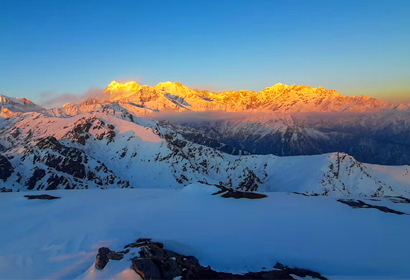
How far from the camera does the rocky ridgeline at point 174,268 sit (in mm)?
14562

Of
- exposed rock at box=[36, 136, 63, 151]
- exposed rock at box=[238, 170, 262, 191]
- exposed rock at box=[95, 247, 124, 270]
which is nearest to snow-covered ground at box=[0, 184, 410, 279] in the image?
exposed rock at box=[95, 247, 124, 270]

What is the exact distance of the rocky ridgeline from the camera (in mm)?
14562

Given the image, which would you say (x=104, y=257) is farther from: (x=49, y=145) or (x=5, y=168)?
(x=49, y=145)

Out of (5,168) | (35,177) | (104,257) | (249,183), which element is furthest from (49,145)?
(104,257)

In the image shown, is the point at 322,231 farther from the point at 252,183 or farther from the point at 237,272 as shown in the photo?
the point at 252,183

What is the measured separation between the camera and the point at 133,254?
661 inches

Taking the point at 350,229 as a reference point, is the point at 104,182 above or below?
below

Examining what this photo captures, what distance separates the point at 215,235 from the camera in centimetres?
2119

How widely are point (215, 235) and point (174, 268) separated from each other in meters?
6.49

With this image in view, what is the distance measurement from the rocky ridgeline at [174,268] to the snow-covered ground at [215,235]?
657 mm

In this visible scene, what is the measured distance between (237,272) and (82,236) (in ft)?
41.3

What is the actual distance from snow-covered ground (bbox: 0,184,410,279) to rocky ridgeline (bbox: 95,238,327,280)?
0.66m

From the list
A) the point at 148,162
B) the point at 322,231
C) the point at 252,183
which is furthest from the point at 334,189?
the point at 322,231

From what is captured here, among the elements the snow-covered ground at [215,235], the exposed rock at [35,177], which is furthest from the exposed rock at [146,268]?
the exposed rock at [35,177]
